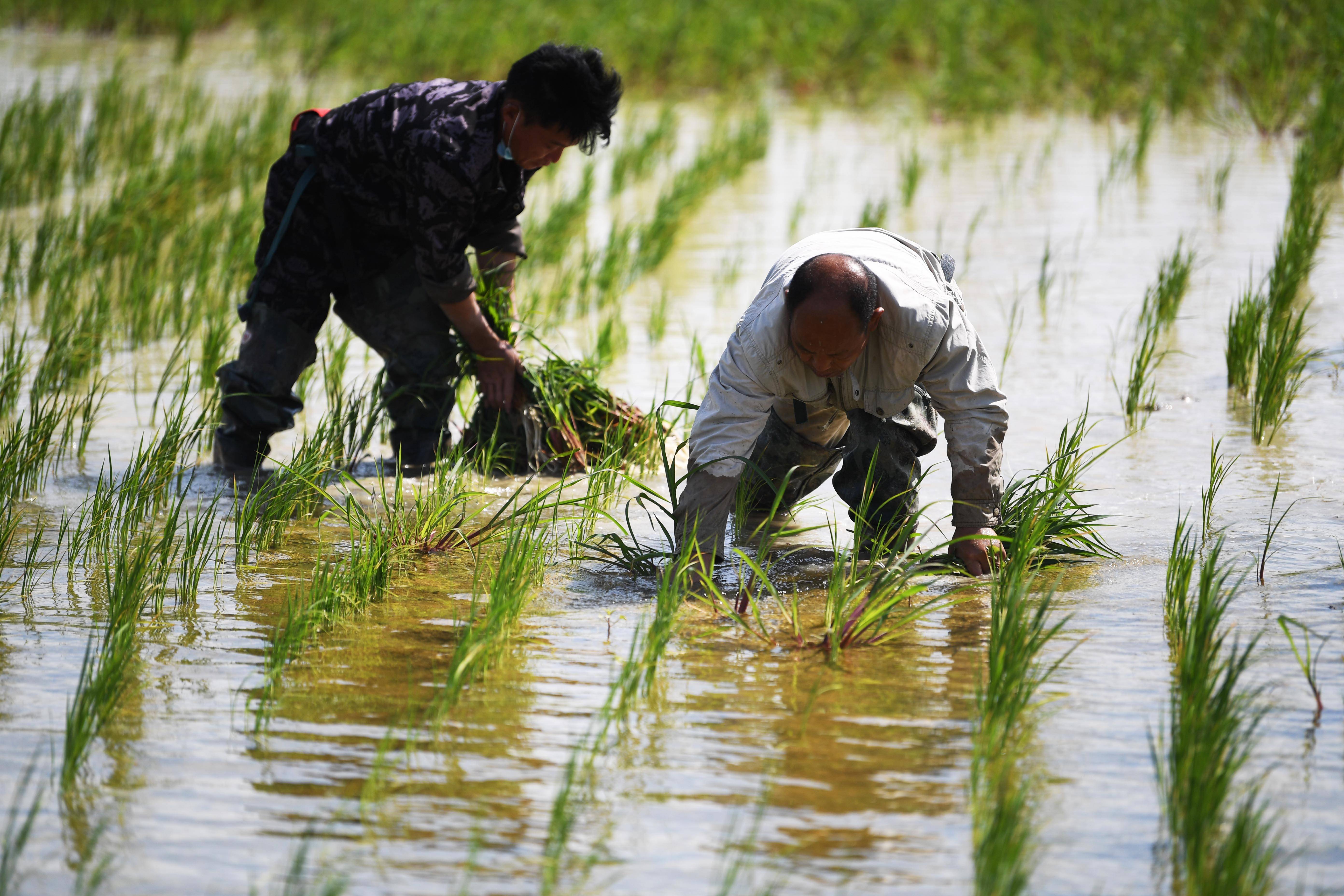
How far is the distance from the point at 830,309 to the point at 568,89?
1106 mm

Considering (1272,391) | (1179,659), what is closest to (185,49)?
(1272,391)

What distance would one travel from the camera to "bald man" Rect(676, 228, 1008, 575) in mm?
2701

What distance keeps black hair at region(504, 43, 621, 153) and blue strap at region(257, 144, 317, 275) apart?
0.72 m

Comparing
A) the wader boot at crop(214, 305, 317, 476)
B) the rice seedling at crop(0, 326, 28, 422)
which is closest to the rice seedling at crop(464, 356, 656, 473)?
the wader boot at crop(214, 305, 317, 476)

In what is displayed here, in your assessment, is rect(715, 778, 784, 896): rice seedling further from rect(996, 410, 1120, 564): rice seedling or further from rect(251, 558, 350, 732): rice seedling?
rect(996, 410, 1120, 564): rice seedling

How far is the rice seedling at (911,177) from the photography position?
7.47 m

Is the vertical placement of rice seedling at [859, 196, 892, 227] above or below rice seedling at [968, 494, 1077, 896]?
above

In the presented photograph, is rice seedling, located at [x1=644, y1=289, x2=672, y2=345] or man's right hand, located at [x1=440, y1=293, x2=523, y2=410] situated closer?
man's right hand, located at [x1=440, y1=293, x2=523, y2=410]

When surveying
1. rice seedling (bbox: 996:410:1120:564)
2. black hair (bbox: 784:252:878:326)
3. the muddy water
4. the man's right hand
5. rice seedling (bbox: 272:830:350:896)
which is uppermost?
black hair (bbox: 784:252:878:326)

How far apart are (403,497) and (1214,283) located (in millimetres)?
3909

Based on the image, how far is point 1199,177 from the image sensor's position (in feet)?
26.2

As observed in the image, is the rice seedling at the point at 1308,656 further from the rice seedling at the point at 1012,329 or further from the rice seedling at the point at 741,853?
the rice seedling at the point at 1012,329

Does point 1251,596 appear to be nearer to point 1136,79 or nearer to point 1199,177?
point 1199,177

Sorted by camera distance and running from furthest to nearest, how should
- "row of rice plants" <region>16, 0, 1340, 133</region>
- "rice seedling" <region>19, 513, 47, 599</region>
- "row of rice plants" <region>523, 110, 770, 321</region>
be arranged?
"row of rice plants" <region>16, 0, 1340, 133</region>
"row of rice plants" <region>523, 110, 770, 321</region>
"rice seedling" <region>19, 513, 47, 599</region>
